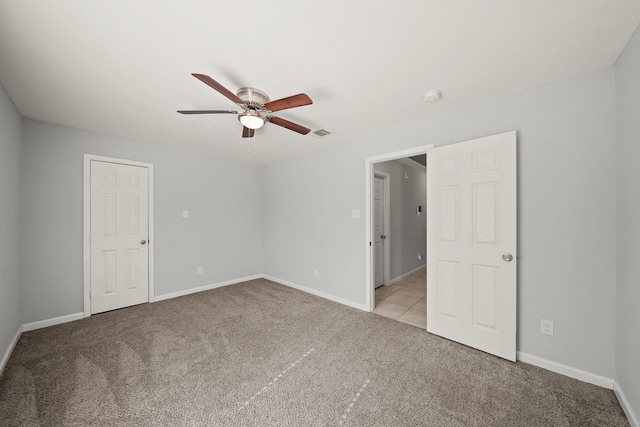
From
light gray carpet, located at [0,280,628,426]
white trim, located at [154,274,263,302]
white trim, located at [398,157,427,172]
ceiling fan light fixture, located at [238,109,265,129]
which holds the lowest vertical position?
light gray carpet, located at [0,280,628,426]

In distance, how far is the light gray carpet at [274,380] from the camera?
159cm

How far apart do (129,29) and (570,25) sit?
2.67 metres

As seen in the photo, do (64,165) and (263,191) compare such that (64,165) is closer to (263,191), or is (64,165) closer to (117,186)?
(117,186)

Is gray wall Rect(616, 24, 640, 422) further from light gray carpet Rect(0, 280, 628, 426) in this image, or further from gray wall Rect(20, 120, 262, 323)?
gray wall Rect(20, 120, 262, 323)

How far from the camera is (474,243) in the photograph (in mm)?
2363

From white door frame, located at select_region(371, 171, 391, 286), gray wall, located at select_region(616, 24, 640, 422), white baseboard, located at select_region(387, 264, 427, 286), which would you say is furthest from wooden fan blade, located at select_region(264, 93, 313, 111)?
white baseboard, located at select_region(387, 264, 427, 286)

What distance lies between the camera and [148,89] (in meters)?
2.15

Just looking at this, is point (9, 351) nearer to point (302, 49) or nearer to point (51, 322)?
point (51, 322)

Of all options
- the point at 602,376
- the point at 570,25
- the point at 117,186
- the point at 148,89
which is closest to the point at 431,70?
the point at 570,25

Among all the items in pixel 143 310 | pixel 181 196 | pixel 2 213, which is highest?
pixel 181 196

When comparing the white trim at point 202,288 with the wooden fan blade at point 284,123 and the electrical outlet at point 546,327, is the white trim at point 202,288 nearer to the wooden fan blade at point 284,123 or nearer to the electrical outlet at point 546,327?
the wooden fan blade at point 284,123

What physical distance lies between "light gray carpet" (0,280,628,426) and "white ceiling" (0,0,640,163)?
7.99 feet

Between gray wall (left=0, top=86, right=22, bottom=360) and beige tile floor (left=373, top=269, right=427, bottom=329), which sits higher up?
gray wall (left=0, top=86, right=22, bottom=360)

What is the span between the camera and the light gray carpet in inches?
62.6
